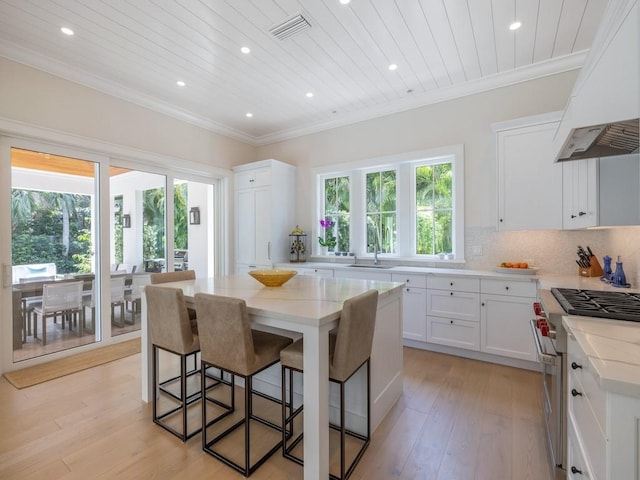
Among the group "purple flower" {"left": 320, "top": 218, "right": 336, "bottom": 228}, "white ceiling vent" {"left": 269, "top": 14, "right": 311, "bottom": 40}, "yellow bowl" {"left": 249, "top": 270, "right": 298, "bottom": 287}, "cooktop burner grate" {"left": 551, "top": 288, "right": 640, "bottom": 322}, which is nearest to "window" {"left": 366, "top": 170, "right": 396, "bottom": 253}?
"purple flower" {"left": 320, "top": 218, "right": 336, "bottom": 228}

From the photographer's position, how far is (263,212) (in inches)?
187

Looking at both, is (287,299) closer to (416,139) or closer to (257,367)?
(257,367)

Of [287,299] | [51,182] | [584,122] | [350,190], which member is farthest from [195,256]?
[584,122]

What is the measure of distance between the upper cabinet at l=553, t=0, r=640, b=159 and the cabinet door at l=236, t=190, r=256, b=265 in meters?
4.06

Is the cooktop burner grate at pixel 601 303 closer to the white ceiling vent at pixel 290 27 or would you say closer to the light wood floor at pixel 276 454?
the light wood floor at pixel 276 454

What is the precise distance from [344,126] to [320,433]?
4.06m

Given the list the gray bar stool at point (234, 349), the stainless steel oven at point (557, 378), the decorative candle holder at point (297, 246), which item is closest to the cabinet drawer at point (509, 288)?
the stainless steel oven at point (557, 378)

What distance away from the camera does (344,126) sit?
4.54 metres

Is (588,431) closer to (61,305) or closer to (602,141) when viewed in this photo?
(602,141)

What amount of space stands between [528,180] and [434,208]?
1.13 metres

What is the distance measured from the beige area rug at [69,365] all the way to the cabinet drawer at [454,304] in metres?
3.39

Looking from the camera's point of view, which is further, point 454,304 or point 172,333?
point 454,304

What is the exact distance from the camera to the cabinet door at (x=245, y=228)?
4881 millimetres

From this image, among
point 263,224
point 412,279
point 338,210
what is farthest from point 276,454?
point 338,210
